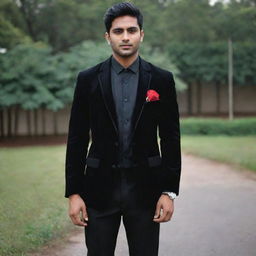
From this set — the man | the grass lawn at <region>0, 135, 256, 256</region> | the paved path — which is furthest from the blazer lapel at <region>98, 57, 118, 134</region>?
the grass lawn at <region>0, 135, 256, 256</region>

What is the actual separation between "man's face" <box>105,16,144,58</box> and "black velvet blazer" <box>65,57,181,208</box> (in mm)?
132

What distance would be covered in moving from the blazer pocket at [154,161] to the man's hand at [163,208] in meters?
0.20

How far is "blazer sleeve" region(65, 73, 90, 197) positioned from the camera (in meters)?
2.70

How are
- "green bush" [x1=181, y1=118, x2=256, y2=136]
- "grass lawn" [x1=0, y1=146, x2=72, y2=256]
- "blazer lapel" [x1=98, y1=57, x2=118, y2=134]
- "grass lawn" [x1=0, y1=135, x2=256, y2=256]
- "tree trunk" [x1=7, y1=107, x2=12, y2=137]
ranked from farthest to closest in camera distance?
"tree trunk" [x1=7, y1=107, x2=12, y2=137]
"green bush" [x1=181, y1=118, x2=256, y2=136]
"grass lawn" [x1=0, y1=135, x2=256, y2=256]
"grass lawn" [x1=0, y1=146, x2=72, y2=256]
"blazer lapel" [x1=98, y1=57, x2=118, y2=134]

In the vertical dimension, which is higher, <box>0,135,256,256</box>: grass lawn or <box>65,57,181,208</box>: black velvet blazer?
<box>65,57,181,208</box>: black velvet blazer

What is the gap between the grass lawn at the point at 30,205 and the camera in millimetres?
5422

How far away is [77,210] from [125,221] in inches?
11.7

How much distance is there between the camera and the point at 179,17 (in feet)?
112

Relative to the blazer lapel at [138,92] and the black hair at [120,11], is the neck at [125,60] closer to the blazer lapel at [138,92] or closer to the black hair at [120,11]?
the blazer lapel at [138,92]

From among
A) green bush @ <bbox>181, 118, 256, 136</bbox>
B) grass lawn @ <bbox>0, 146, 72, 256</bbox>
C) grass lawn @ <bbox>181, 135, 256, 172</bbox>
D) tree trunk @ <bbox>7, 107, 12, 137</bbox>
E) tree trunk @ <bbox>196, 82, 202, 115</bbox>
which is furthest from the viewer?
tree trunk @ <bbox>196, 82, 202, 115</bbox>

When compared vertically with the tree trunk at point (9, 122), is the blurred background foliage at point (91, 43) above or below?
above

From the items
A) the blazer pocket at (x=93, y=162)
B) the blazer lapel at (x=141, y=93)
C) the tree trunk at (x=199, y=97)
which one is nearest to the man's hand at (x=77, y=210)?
the blazer pocket at (x=93, y=162)

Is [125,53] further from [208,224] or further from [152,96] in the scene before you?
[208,224]

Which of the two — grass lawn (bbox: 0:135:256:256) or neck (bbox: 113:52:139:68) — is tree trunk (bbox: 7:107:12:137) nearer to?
grass lawn (bbox: 0:135:256:256)
